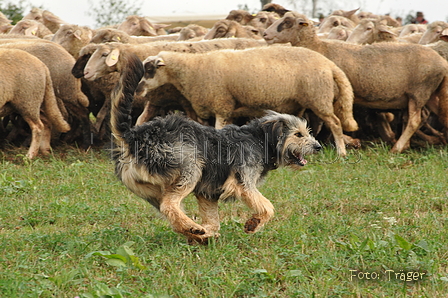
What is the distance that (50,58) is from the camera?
10047 mm

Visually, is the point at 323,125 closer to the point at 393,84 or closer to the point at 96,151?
the point at 393,84

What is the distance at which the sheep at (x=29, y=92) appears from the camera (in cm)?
894

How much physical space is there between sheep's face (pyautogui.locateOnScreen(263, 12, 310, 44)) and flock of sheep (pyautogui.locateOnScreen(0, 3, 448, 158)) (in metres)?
0.02

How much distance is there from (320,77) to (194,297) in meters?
5.96

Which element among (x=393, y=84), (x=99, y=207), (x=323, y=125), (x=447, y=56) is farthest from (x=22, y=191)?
(x=447, y=56)

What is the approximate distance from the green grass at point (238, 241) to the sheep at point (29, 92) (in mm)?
1392

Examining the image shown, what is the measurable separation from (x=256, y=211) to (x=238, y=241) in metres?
0.34

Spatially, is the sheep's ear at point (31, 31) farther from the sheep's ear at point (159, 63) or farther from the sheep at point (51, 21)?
the sheep's ear at point (159, 63)

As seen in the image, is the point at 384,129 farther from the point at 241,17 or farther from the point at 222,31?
the point at 241,17

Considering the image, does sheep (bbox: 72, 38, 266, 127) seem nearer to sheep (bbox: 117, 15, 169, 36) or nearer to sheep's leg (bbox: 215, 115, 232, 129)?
sheep's leg (bbox: 215, 115, 232, 129)

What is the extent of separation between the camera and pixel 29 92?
909 centimetres

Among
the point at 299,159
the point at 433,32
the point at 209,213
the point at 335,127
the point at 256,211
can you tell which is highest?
the point at 299,159

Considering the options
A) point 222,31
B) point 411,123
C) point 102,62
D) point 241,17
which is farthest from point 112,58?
point 241,17

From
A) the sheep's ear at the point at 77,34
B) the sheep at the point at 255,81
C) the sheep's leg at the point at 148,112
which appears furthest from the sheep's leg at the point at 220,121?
the sheep's ear at the point at 77,34
